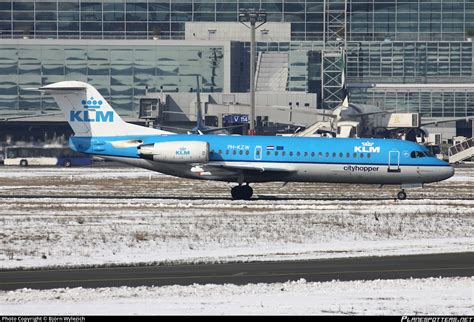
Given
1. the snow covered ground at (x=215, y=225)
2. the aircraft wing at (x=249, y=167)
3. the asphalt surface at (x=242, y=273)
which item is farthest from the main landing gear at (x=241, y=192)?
the asphalt surface at (x=242, y=273)

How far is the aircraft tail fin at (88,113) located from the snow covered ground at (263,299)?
32.1 m

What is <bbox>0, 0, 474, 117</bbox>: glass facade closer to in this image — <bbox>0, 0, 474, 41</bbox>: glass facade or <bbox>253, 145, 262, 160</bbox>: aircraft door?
<bbox>0, 0, 474, 41</bbox>: glass facade

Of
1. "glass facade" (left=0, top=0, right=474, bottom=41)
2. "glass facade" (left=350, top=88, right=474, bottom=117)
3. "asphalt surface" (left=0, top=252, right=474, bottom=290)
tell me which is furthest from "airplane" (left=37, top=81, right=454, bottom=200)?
"glass facade" (left=0, top=0, right=474, bottom=41)

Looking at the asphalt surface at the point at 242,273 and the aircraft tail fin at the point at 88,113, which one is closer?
the asphalt surface at the point at 242,273

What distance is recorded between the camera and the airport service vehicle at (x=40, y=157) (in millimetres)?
109062

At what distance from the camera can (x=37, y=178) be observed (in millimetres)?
78562

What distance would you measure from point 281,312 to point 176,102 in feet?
373

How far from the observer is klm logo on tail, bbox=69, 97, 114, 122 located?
58.9 metres

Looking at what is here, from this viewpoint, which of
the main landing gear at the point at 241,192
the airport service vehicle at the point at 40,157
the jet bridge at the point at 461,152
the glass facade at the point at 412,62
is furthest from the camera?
the glass facade at the point at 412,62

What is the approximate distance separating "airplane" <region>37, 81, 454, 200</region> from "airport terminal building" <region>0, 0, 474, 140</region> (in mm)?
81730

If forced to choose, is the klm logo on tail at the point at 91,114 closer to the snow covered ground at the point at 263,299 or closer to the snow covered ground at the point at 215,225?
the snow covered ground at the point at 215,225

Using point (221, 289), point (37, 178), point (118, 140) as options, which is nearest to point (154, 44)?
point (37, 178)

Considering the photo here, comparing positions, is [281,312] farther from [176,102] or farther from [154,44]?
[154,44]

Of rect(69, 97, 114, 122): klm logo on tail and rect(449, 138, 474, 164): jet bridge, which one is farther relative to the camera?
rect(449, 138, 474, 164): jet bridge
